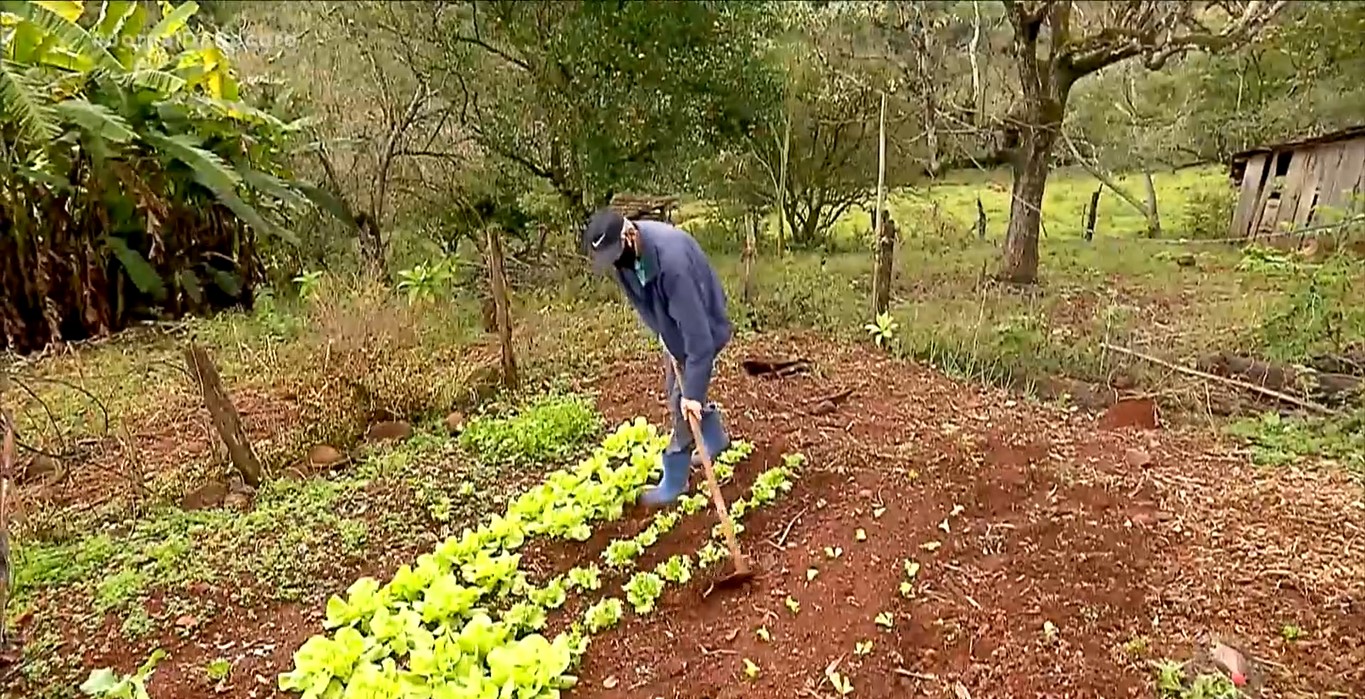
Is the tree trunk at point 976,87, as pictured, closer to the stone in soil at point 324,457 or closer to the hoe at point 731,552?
the stone in soil at point 324,457

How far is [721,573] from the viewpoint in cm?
361

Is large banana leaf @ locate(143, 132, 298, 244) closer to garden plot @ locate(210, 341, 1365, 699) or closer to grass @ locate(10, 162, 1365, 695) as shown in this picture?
grass @ locate(10, 162, 1365, 695)

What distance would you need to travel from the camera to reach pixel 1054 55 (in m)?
9.23

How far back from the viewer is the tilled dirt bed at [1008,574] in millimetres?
2982

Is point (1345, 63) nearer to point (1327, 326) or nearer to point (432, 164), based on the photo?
point (1327, 326)

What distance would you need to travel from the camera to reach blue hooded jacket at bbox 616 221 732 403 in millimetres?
3689

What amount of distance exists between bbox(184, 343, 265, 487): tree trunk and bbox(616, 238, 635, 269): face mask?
1.87m

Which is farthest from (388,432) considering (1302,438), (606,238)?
(1302,438)

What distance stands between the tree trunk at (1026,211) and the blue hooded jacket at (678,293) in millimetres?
6839

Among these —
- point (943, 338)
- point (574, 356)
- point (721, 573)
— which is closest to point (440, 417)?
point (574, 356)

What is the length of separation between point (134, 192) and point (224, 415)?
3729 millimetres

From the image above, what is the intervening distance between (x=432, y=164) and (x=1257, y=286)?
8282 millimetres

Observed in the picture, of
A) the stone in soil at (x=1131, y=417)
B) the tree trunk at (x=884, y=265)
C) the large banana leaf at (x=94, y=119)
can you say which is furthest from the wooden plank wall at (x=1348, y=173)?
the large banana leaf at (x=94, y=119)

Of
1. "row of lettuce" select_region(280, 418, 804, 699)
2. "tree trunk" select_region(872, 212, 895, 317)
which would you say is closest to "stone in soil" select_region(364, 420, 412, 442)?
"row of lettuce" select_region(280, 418, 804, 699)
